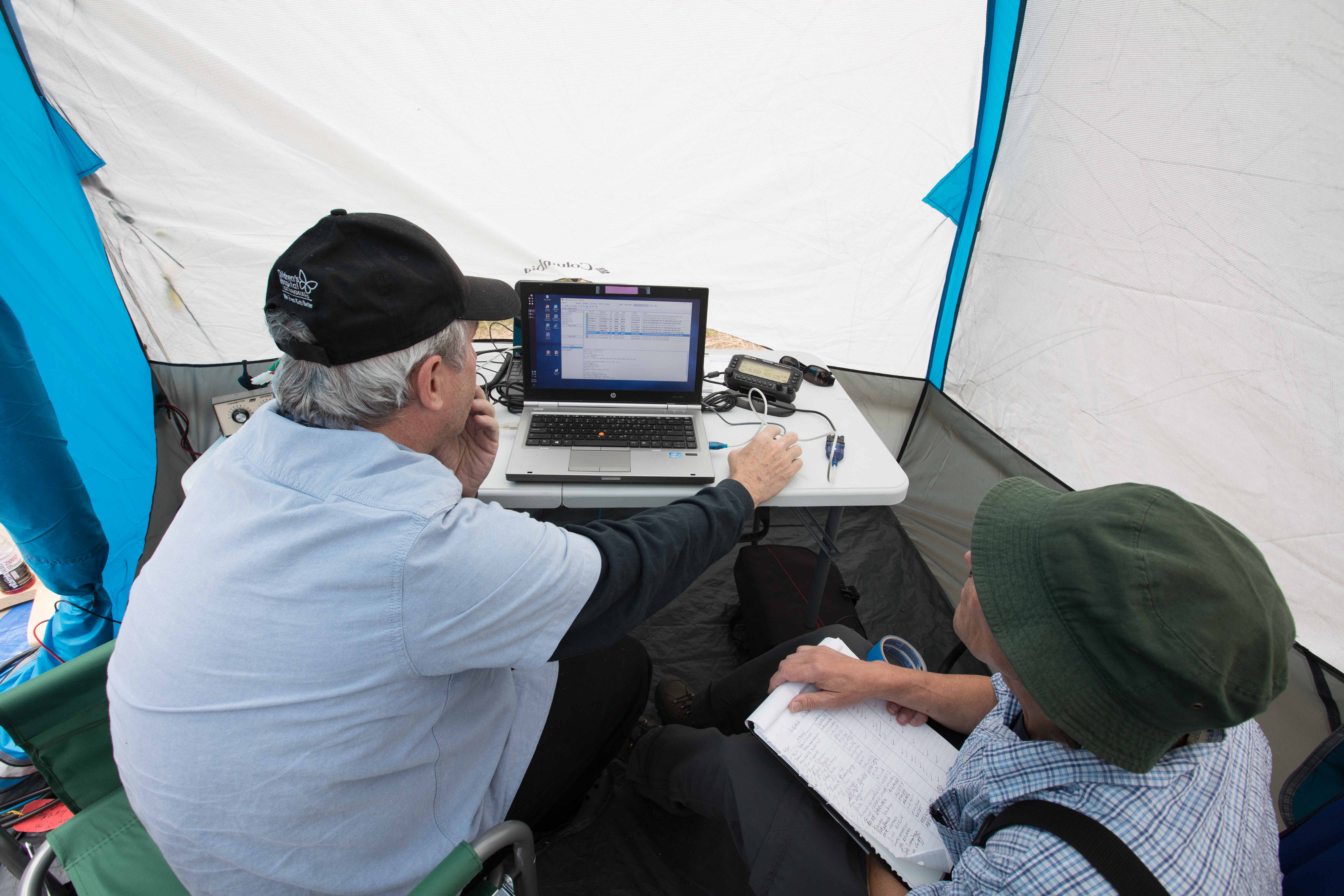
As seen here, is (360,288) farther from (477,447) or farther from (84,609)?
(84,609)

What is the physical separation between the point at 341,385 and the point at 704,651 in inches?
57.9

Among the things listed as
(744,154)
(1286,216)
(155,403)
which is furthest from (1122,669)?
(155,403)

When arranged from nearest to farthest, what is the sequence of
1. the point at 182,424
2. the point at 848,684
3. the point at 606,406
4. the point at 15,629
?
the point at 848,684, the point at 606,406, the point at 15,629, the point at 182,424

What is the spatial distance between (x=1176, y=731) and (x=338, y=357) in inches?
39.0

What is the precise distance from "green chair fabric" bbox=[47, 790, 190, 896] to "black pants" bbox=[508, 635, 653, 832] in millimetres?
485

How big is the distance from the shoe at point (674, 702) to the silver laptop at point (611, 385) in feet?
2.17

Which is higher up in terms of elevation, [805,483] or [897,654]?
[805,483]

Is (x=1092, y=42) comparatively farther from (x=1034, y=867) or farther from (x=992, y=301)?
(x=1034, y=867)

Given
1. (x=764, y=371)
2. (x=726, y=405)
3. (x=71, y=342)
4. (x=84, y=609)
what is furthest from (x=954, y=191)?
(x=84, y=609)

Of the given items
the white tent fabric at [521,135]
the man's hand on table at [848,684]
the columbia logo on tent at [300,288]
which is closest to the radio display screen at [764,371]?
the white tent fabric at [521,135]

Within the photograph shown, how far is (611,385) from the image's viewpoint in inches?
56.6

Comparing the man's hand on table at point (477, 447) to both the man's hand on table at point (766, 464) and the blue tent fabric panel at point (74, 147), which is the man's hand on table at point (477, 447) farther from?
the blue tent fabric panel at point (74, 147)

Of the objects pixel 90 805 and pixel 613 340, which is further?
pixel 613 340

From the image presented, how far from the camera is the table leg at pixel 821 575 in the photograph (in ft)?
5.03
